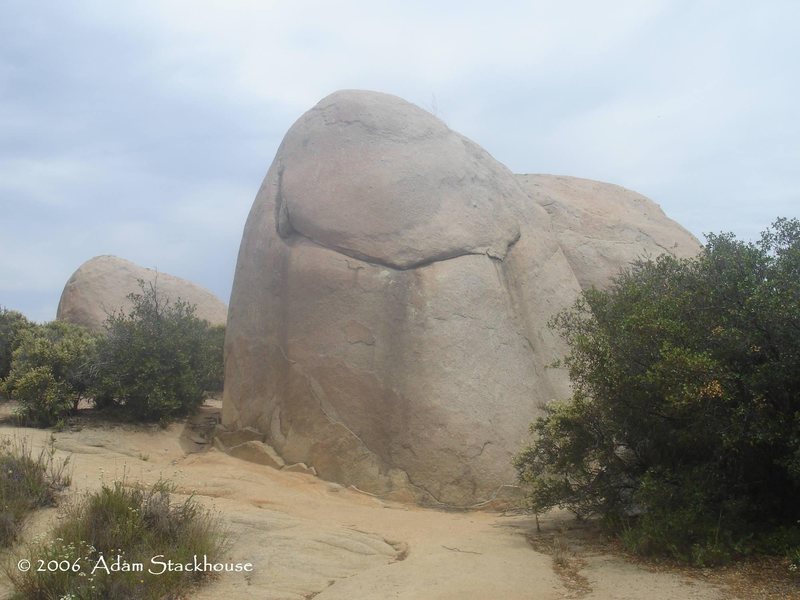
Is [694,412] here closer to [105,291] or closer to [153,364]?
[153,364]

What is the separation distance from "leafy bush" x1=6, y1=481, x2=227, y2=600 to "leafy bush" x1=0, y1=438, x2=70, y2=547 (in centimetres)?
42

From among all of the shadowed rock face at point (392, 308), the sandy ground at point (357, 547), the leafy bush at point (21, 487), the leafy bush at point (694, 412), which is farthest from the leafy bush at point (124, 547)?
the leafy bush at point (694, 412)

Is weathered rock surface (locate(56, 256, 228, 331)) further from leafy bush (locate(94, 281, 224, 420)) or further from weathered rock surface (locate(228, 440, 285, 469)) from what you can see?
weathered rock surface (locate(228, 440, 285, 469))

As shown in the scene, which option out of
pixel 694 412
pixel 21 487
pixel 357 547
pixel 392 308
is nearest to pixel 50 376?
pixel 21 487

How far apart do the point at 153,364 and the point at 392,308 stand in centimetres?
415

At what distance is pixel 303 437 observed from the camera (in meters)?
9.43

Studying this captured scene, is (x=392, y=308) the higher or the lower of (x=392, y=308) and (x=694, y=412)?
the higher

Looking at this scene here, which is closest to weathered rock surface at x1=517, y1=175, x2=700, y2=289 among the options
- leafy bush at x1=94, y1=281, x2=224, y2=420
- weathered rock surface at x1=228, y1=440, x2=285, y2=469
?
weathered rock surface at x1=228, y1=440, x2=285, y2=469

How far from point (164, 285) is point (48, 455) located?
1308cm

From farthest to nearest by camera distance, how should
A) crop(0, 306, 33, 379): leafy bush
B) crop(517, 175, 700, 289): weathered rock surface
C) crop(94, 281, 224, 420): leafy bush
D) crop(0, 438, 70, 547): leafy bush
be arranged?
crop(0, 306, 33, 379): leafy bush → crop(517, 175, 700, 289): weathered rock surface → crop(94, 281, 224, 420): leafy bush → crop(0, 438, 70, 547): leafy bush

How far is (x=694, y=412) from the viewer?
6137mm

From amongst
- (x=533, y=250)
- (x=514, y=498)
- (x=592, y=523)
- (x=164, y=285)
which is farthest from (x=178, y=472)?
(x=164, y=285)

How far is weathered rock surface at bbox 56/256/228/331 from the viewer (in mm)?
18734

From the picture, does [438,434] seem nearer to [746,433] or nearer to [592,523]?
[592,523]
